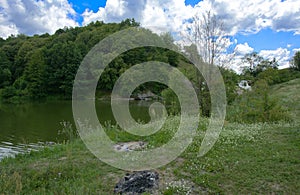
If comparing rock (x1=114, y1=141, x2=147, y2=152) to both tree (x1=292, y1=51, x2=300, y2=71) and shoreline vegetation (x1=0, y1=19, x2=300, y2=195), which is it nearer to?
shoreline vegetation (x1=0, y1=19, x2=300, y2=195)

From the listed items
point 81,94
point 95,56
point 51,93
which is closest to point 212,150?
point 95,56

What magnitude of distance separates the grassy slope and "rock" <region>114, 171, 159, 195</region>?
0.61ft

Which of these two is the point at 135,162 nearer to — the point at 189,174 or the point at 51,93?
the point at 189,174

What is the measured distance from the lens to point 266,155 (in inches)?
265

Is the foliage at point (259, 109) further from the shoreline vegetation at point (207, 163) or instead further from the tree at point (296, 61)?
the tree at point (296, 61)

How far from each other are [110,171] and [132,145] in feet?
8.10

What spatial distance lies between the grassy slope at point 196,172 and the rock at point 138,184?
0.61 feet

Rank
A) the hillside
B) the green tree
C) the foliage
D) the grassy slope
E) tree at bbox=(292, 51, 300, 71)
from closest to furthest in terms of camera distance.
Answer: the grassy slope < the foliage < the hillside < tree at bbox=(292, 51, 300, 71) < the green tree

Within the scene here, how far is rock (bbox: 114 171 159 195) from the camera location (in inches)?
194

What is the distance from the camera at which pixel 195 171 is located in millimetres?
5867

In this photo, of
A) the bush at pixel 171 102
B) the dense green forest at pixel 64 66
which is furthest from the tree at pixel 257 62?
the bush at pixel 171 102

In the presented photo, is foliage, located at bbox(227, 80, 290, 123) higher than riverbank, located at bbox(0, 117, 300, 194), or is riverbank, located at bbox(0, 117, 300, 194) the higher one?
foliage, located at bbox(227, 80, 290, 123)

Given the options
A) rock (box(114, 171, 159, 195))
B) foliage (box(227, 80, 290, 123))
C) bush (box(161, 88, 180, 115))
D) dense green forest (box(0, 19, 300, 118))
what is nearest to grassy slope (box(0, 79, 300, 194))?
rock (box(114, 171, 159, 195))

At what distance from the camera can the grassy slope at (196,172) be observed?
510cm
